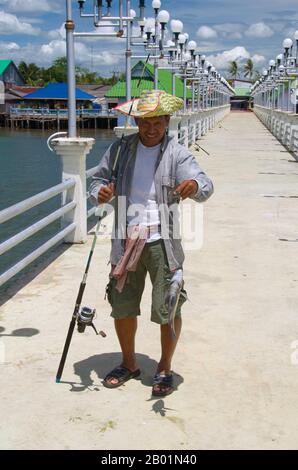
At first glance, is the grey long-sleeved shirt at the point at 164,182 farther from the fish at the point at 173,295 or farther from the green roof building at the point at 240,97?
the green roof building at the point at 240,97

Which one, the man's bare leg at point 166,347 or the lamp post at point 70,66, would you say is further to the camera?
the lamp post at point 70,66

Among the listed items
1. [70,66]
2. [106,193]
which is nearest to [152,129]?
[106,193]

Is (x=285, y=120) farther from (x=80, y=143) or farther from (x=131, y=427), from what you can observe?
(x=131, y=427)

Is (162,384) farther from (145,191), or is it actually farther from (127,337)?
(145,191)

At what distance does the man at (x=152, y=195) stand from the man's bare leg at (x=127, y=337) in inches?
3.7

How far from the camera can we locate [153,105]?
3.78 meters

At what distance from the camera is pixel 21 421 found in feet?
12.1

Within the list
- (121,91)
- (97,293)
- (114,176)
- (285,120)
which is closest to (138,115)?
(114,176)

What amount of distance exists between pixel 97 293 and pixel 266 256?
2251 mm

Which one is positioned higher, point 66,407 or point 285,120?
point 285,120

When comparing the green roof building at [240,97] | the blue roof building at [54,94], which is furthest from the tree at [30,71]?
the blue roof building at [54,94]

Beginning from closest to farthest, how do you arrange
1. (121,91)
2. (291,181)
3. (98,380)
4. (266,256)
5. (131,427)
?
(131,427) < (98,380) < (266,256) < (291,181) < (121,91)

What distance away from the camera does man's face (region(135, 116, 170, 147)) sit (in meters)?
3.83

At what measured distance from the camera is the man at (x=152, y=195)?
3.82 metres
